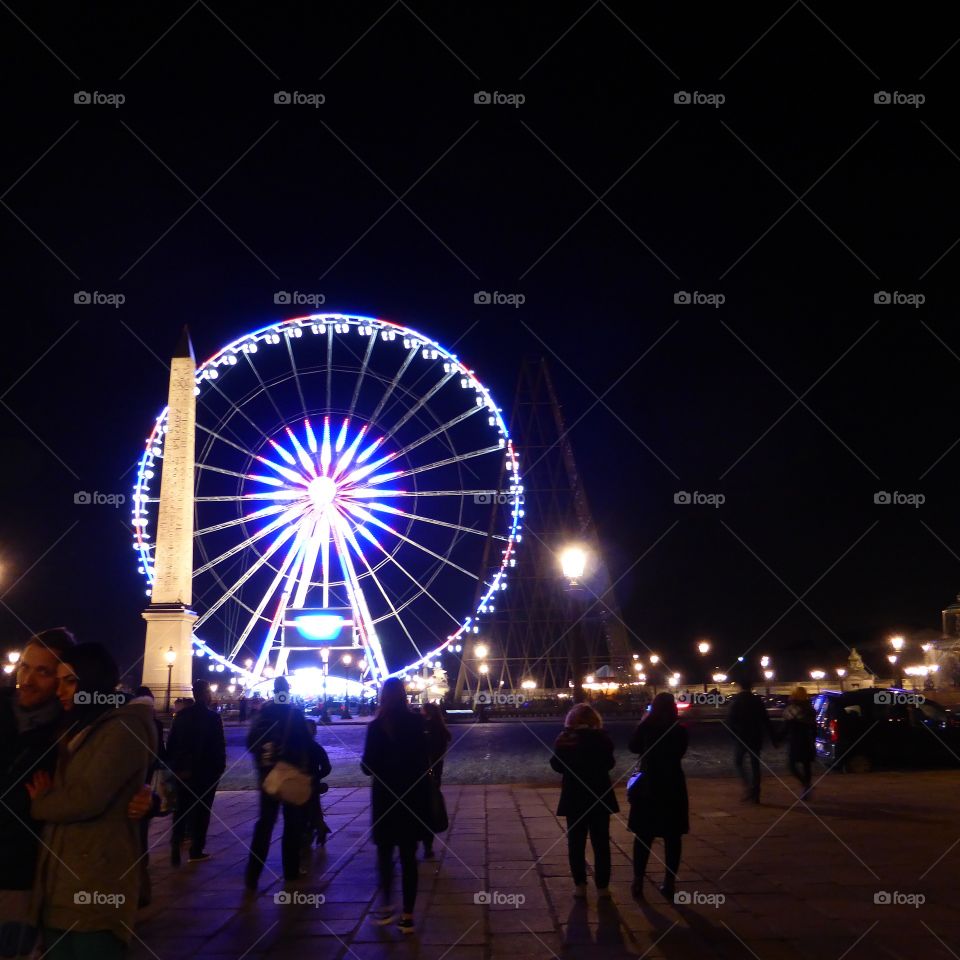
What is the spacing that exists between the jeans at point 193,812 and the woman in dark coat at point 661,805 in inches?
169

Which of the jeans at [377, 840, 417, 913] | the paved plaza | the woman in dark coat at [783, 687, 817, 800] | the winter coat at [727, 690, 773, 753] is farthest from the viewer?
the woman in dark coat at [783, 687, 817, 800]

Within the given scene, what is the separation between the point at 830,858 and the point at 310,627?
30673mm

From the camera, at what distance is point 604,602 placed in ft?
159

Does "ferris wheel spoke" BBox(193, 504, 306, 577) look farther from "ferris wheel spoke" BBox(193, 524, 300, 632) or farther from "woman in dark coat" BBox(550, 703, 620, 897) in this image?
A: "woman in dark coat" BBox(550, 703, 620, 897)

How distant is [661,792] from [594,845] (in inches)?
27.4

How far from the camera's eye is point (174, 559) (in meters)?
29.2

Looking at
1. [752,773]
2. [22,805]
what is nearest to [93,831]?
[22,805]

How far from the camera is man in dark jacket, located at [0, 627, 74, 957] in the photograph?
3598 mm

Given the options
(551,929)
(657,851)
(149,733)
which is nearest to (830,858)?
(657,851)

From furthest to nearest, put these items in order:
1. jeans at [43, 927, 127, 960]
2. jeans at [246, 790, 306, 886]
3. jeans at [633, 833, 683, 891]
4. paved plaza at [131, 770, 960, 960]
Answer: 1. jeans at [246, 790, 306, 886]
2. jeans at [633, 833, 683, 891]
3. paved plaza at [131, 770, 960, 960]
4. jeans at [43, 927, 127, 960]

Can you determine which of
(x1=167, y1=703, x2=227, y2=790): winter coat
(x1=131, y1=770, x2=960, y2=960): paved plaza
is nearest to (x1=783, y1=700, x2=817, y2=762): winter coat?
(x1=131, y1=770, x2=960, y2=960): paved plaza

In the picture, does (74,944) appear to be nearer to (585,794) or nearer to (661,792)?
(585,794)

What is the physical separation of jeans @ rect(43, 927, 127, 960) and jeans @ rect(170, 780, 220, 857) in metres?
6.25

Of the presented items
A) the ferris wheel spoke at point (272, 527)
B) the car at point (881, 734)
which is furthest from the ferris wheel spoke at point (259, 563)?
the car at point (881, 734)
